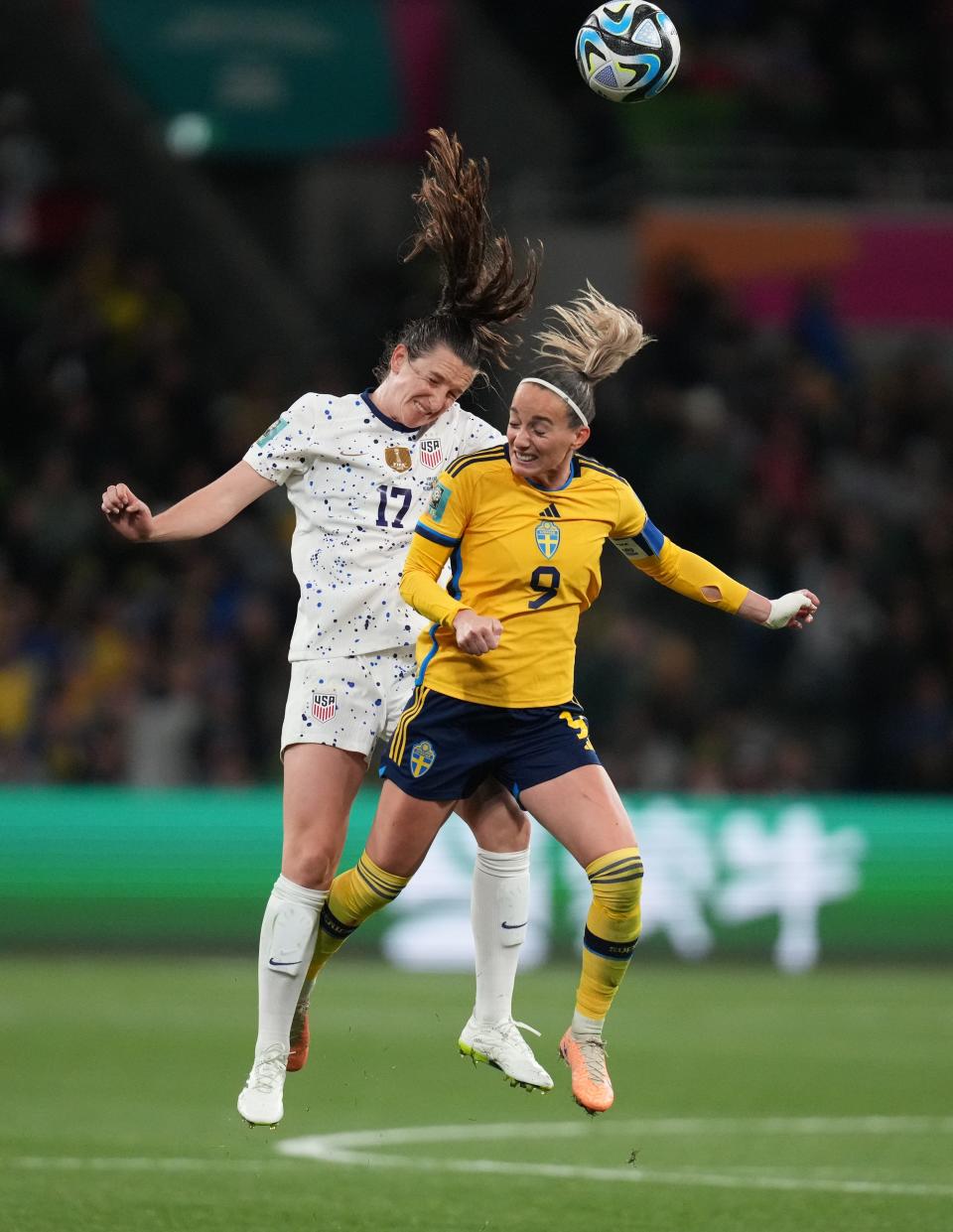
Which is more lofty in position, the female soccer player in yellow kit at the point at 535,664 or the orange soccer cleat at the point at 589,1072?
the female soccer player in yellow kit at the point at 535,664

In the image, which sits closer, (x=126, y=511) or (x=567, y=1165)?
(x=126, y=511)

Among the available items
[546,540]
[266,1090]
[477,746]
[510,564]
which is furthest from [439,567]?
[266,1090]

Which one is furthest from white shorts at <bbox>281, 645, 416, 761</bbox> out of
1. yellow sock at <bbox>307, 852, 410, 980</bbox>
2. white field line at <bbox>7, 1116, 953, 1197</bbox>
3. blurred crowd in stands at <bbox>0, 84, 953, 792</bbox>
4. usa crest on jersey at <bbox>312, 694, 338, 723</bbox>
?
blurred crowd in stands at <bbox>0, 84, 953, 792</bbox>

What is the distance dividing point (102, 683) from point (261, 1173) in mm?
5605

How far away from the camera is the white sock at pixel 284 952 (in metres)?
6.91

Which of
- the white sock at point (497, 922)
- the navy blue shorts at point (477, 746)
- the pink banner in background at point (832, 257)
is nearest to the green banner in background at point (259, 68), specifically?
the pink banner in background at point (832, 257)

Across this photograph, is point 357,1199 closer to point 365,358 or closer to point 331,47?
point 365,358

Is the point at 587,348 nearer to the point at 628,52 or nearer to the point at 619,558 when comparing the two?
the point at 628,52

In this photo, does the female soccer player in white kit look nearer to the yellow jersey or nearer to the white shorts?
the white shorts

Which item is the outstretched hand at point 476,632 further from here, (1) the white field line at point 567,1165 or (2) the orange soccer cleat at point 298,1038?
(1) the white field line at point 567,1165

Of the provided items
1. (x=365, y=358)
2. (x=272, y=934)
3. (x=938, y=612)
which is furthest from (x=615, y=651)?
(x=272, y=934)

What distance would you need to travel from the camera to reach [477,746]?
22.0ft

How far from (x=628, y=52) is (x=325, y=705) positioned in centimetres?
221

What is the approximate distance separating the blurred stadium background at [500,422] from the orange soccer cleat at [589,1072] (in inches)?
119
